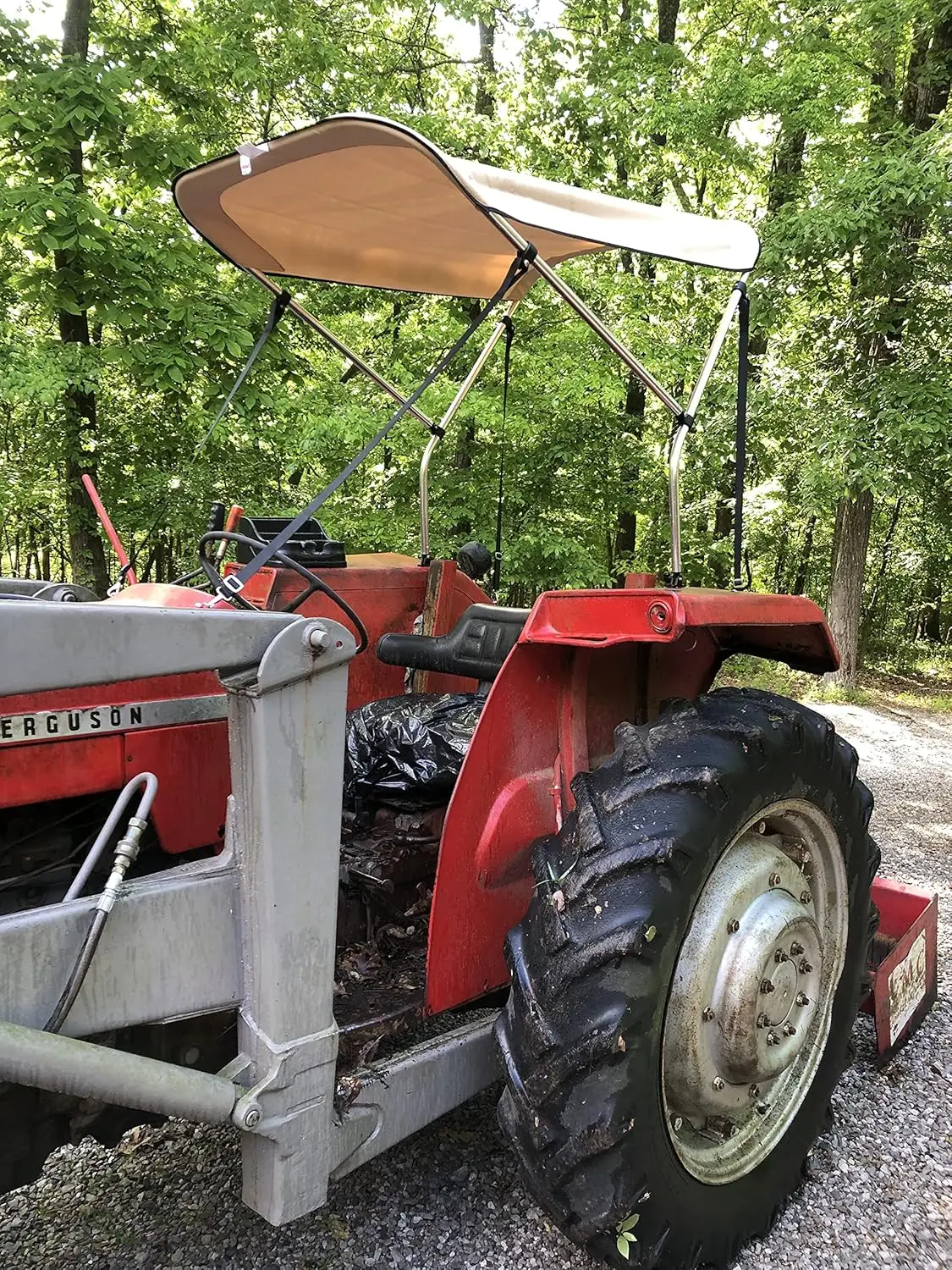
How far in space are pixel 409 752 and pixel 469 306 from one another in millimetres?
6782

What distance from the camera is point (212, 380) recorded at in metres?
6.59

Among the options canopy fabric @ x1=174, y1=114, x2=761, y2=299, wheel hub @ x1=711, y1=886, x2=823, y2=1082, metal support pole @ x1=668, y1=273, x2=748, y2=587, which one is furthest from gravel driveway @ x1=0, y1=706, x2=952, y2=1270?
canopy fabric @ x1=174, y1=114, x2=761, y2=299

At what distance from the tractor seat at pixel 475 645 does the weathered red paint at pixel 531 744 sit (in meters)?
0.45

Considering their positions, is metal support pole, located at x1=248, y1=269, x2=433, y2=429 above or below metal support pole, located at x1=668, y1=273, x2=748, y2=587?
above

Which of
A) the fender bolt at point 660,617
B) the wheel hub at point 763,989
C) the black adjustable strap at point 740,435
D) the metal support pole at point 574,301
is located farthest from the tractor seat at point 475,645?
the wheel hub at point 763,989

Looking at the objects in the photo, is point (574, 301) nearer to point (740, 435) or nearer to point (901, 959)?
Answer: point (740, 435)

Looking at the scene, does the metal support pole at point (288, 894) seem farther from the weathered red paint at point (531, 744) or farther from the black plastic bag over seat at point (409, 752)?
the black plastic bag over seat at point (409, 752)

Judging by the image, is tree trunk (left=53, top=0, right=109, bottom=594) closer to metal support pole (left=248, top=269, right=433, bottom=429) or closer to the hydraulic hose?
metal support pole (left=248, top=269, right=433, bottom=429)

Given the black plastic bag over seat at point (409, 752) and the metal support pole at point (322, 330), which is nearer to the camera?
the black plastic bag over seat at point (409, 752)

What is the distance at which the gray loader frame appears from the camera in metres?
1.35

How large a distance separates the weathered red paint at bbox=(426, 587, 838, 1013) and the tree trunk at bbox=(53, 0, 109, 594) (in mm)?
5218

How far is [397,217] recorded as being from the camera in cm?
306

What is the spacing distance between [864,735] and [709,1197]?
736 cm

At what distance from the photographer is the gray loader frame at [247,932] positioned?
1.35 metres
